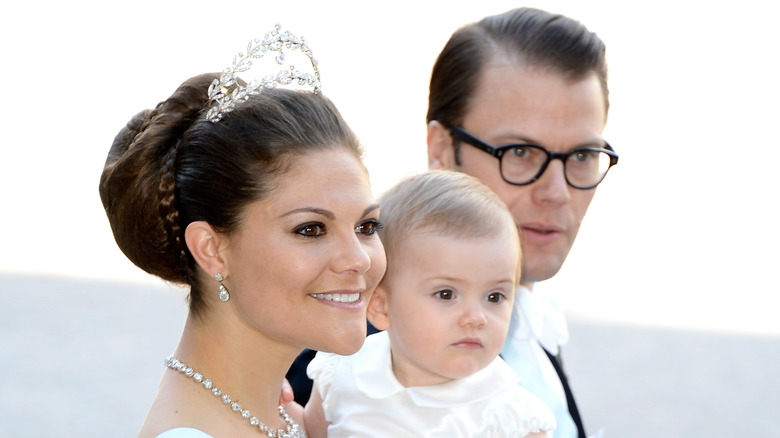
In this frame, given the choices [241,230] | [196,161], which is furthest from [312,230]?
[196,161]

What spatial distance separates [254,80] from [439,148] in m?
1.04

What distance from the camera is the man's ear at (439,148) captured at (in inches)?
120

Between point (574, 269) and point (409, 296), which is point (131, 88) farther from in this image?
point (409, 296)

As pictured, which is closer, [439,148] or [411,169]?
[439,148]

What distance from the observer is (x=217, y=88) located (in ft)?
7.04

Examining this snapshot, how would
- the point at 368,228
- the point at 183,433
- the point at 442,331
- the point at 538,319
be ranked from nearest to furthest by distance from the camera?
the point at 183,433 → the point at 368,228 → the point at 442,331 → the point at 538,319

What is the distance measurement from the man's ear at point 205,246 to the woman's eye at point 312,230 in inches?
7.2

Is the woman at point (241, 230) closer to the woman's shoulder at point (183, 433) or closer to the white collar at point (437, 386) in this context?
the woman's shoulder at point (183, 433)

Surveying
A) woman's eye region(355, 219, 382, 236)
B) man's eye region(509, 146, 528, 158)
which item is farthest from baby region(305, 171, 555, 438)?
man's eye region(509, 146, 528, 158)

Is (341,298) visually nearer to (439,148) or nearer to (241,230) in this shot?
(241,230)

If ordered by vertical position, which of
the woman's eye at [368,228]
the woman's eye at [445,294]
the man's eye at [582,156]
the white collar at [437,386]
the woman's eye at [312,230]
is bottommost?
the white collar at [437,386]

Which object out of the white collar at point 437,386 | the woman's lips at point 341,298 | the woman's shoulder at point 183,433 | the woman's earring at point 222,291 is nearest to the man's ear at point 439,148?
the white collar at point 437,386

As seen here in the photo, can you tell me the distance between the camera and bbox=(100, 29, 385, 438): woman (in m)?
2.04

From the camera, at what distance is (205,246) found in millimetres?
2094
